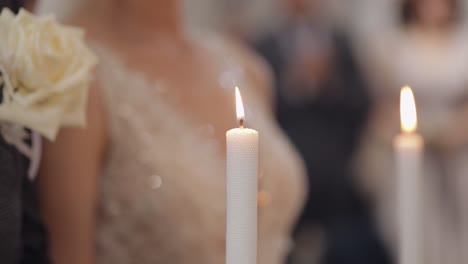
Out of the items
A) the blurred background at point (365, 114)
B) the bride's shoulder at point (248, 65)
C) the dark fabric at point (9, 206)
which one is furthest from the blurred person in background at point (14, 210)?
the blurred background at point (365, 114)

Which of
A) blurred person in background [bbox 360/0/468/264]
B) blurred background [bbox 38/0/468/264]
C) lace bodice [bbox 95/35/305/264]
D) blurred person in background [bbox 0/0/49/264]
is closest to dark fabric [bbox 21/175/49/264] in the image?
blurred person in background [bbox 0/0/49/264]

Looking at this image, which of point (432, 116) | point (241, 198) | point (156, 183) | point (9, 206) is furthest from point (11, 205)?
point (432, 116)

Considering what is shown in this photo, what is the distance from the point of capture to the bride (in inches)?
33.7

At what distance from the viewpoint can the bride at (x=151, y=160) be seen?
855 mm

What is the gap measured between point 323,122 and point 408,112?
1.66 meters

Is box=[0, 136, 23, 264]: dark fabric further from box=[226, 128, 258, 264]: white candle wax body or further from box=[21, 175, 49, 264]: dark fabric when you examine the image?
box=[226, 128, 258, 264]: white candle wax body

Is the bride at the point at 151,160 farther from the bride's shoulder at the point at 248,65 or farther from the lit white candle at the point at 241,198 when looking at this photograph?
the lit white candle at the point at 241,198

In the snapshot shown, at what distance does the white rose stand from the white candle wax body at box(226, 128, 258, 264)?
0.73 feet

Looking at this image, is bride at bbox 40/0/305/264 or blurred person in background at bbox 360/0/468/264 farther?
blurred person in background at bbox 360/0/468/264

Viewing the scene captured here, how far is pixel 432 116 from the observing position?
8.59 feet

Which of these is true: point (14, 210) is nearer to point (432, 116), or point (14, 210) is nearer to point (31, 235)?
point (31, 235)

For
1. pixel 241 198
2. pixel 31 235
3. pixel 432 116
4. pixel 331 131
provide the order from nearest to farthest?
pixel 241 198 < pixel 31 235 < pixel 331 131 < pixel 432 116

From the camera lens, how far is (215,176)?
106 centimetres

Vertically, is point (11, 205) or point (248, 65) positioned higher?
point (248, 65)
